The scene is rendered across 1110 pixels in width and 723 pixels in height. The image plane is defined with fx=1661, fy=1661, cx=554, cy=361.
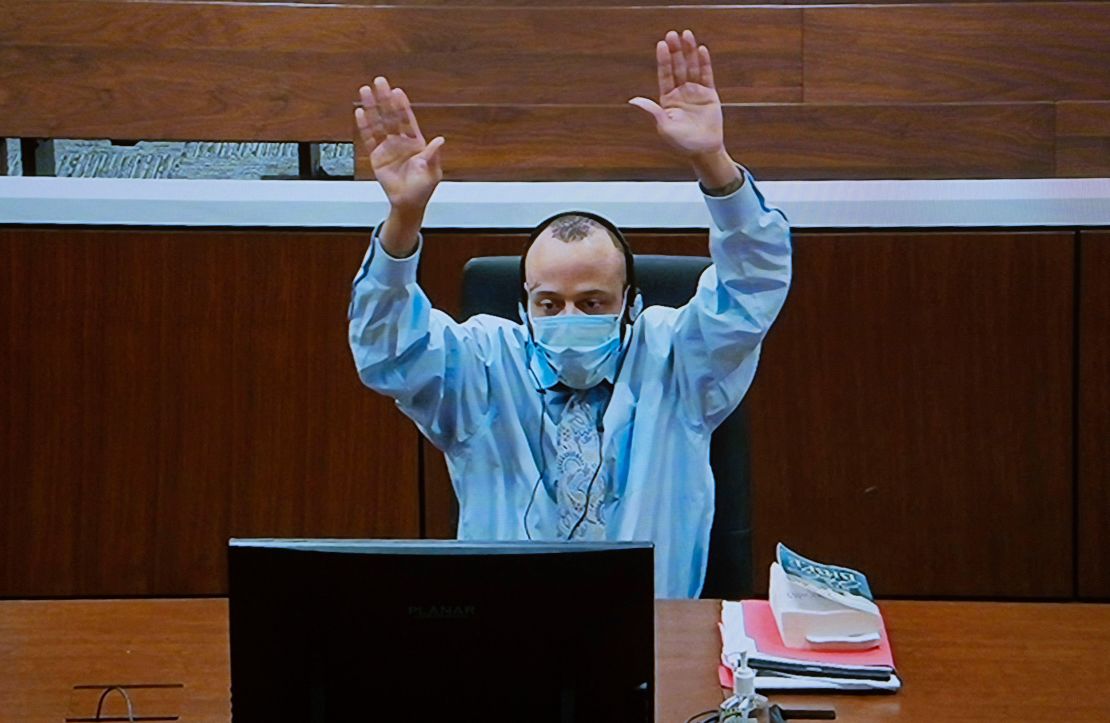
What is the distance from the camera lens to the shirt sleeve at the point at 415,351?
1910 millimetres

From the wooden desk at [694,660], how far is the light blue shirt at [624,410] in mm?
182

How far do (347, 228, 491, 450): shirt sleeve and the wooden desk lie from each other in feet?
1.09

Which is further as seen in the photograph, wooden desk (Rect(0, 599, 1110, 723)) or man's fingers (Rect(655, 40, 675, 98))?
man's fingers (Rect(655, 40, 675, 98))

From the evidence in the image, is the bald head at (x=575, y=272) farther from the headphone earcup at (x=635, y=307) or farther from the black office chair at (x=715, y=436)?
the black office chair at (x=715, y=436)

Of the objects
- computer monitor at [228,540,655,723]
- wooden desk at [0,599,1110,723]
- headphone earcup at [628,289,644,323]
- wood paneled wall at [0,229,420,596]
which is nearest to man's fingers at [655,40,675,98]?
headphone earcup at [628,289,644,323]

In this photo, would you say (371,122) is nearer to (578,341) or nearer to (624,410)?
(578,341)

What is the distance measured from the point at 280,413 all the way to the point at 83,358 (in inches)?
14.5

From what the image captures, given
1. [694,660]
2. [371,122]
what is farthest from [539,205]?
[694,660]

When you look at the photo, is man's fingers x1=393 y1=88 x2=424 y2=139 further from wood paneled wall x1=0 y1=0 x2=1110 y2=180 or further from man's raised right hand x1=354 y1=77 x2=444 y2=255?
wood paneled wall x1=0 y1=0 x2=1110 y2=180

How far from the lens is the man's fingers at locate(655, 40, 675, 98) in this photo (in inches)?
76.3

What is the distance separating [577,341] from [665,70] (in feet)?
1.10

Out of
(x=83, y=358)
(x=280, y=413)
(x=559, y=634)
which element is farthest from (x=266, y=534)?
(x=559, y=634)

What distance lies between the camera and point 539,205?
296 cm

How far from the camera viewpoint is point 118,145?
3.33m
